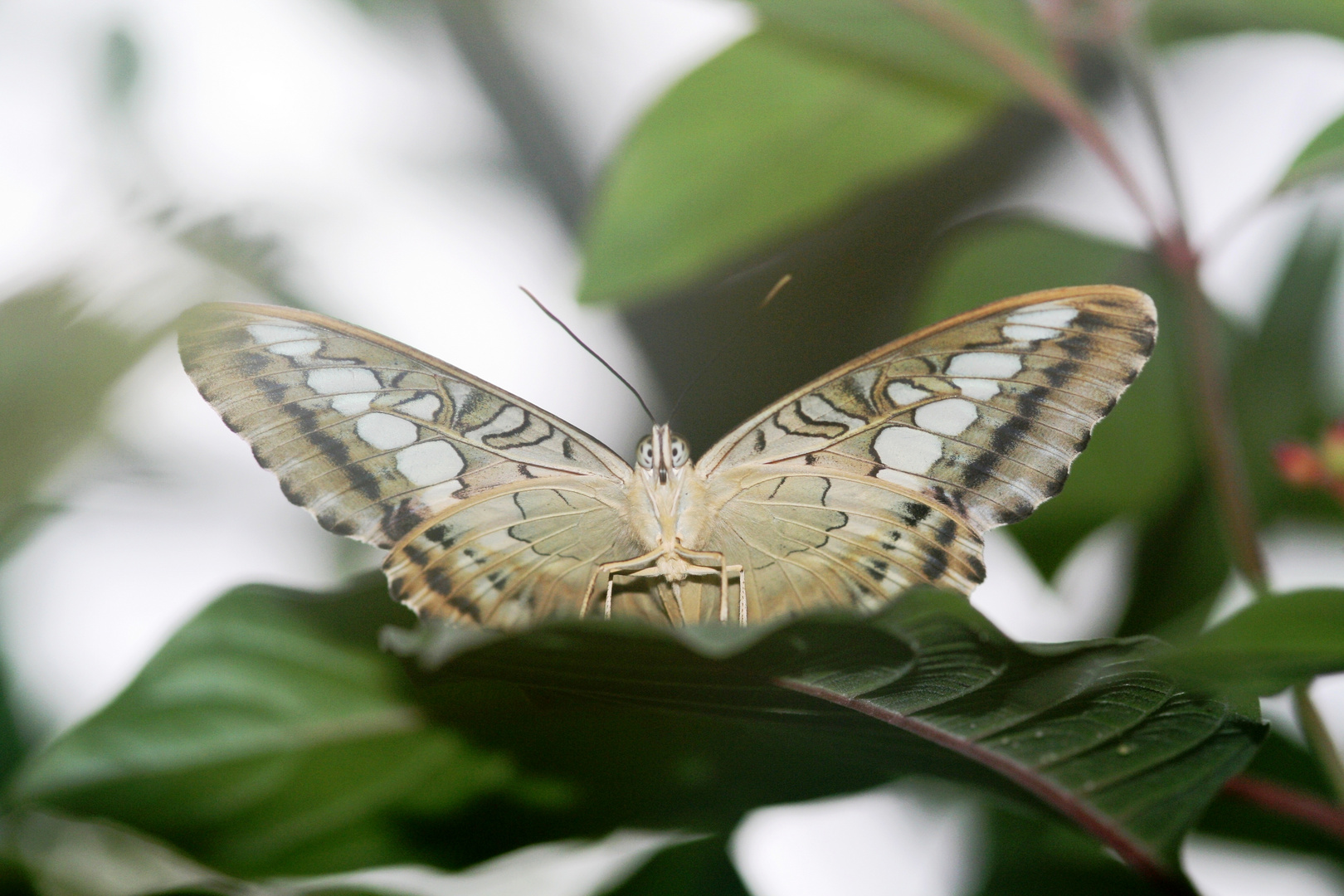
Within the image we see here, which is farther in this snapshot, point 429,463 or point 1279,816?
point 1279,816

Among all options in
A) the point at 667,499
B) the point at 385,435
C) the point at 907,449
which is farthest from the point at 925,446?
the point at 385,435

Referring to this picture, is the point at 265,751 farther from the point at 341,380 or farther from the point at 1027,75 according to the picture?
the point at 1027,75

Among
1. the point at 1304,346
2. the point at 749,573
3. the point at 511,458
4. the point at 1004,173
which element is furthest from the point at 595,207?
the point at 1004,173

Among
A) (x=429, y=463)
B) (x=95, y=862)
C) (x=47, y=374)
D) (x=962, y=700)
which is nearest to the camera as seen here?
(x=47, y=374)

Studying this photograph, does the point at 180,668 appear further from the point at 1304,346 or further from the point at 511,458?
the point at 1304,346

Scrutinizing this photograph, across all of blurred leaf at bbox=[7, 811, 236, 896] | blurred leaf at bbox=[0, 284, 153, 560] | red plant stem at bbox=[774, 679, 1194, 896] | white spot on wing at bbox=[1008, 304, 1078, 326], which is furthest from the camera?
blurred leaf at bbox=[7, 811, 236, 896]

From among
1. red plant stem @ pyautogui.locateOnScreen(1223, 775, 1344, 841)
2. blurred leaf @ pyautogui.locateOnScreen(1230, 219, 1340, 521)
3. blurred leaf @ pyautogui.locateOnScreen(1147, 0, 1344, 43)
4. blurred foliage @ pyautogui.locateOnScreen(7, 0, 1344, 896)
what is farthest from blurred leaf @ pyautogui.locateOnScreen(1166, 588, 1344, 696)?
blurred leaf @ pyautogui.locateOnScreen(1230, 219, 1340, 521)

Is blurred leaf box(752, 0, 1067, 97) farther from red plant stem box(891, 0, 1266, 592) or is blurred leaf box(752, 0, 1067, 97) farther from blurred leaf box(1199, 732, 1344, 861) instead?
blurred leaf box(1199, 732, 1344, 861)
